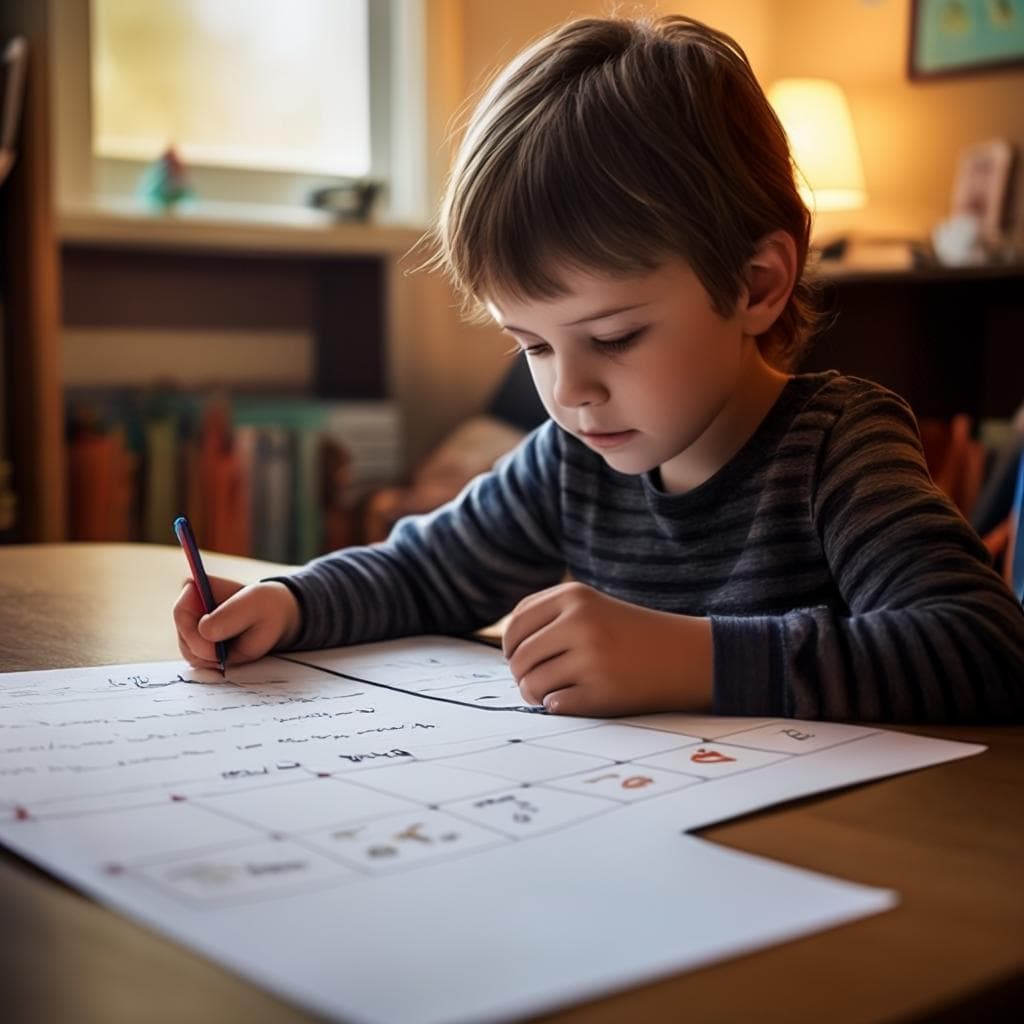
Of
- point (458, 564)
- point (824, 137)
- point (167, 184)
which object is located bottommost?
point (458, 564)

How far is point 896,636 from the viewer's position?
0.76m

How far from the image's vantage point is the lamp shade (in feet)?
12.2

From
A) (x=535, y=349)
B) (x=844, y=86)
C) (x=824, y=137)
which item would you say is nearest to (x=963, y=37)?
(x=844, y=86)

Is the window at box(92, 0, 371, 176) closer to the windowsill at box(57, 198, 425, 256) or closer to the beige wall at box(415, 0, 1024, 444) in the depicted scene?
the windowsill at box(57, 198, 425, 256)

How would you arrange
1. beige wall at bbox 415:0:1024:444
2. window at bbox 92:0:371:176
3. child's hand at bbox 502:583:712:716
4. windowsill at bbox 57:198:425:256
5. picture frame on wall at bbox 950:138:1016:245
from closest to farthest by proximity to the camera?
child's hand at bbox 502:583:712:716, windowsill at bbox 57:198:425:256, window at bbox 92:0:371:176, beige wall at bbox 415:0:1024:444, picture frame on wall at bbox 950:138:1016:245

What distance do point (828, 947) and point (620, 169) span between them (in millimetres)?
620

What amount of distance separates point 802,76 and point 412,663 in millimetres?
3810

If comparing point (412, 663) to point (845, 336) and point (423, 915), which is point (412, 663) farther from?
point (845, 336)

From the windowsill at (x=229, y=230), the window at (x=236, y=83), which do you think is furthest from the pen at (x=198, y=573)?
the window at (x=236, y=83)

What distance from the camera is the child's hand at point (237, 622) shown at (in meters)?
0.87

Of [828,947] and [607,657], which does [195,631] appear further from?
[828,947]

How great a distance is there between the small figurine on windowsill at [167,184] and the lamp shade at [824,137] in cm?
155

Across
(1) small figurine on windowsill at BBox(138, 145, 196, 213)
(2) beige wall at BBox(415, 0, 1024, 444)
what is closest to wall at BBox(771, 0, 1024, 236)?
(2) beige wall at BBox(415, 0, 1024, 444)

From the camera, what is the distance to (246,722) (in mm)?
688
